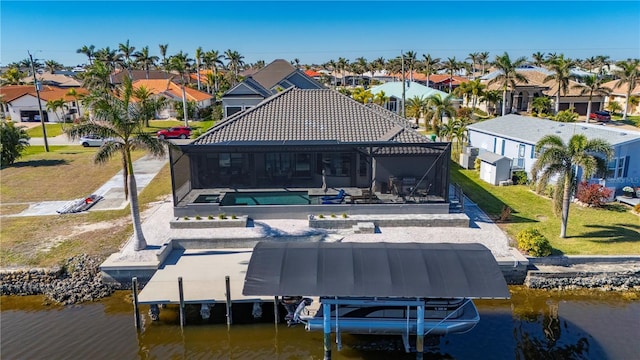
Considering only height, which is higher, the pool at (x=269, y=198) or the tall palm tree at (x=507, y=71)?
the tall palm tree at (x=507, y=71)

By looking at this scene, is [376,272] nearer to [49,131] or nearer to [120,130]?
[120,130]

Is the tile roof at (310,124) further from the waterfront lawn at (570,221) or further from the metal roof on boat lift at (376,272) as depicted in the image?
the metal roof on boat lift at (376,272)

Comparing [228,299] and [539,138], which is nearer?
[228,299]

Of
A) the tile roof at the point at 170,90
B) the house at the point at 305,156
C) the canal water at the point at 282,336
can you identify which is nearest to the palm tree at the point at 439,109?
the house at the point at 305,156

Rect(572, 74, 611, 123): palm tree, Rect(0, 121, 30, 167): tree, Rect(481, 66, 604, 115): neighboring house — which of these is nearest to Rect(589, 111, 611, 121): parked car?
Rect(572, 74, 611, 123): palm tree

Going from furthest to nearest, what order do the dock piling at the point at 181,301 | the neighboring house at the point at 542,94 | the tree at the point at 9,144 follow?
the neighboring house at the point at 542,94
the tree at the point at 9,144
the dock piling at the point at 181,301

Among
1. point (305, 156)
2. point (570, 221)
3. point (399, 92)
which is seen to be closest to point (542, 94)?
point (399, 92)

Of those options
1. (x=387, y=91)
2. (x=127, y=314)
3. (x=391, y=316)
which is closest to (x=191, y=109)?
(x=387, y=91)
